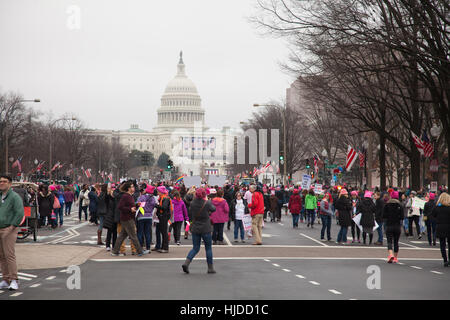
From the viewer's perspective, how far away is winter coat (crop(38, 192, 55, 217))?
28656 millimetres

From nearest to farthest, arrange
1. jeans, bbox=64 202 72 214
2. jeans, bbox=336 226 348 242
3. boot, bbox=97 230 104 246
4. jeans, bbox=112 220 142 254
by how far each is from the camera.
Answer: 1. jeans, bbox=112 220 142 254
2. boot, bbox=97 230 104 246
3. jeans, bbox=336 226 348 242
4. jeans, bbox=64 202 72 214

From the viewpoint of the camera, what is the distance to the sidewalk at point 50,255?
16.6 metres

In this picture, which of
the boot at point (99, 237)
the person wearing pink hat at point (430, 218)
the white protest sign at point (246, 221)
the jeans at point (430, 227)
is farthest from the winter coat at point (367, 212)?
the boot at point (99, 237)

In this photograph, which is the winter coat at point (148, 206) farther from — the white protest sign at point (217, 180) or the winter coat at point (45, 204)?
the white protest sign at point (217, 180)

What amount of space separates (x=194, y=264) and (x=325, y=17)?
36.0ft

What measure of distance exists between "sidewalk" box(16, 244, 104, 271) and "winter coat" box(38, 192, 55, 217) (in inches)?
286

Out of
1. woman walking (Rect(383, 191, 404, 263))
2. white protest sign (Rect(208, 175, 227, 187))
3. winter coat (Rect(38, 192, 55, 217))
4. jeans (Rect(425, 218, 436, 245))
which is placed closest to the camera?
woman walking (Rect(383, 191, 404, 263))

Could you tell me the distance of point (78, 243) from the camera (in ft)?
74.9

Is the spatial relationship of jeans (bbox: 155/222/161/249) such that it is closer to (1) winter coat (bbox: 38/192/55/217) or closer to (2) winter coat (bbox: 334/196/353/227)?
(2) winter coat (bbox: 334/196/353/227)

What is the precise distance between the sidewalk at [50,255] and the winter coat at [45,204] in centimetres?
726

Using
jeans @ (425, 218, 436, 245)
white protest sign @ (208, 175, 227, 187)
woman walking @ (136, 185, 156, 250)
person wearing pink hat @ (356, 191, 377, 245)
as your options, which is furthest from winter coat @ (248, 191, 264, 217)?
white protest sign @ (208, 175, 227, 187)

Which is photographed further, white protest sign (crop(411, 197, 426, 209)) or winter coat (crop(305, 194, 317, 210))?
winter coat (crop(305, 194, 317, 210))

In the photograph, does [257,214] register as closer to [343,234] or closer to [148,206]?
[343,234]
